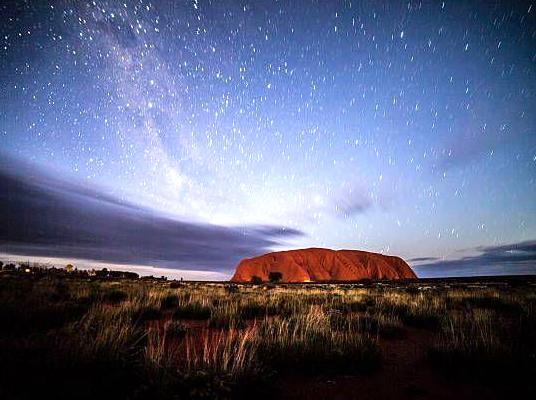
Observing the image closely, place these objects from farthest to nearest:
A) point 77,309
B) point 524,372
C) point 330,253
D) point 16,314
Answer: point 330,253 < point 77,309 < point 16,314 < point 524,372

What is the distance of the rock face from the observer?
131 metres

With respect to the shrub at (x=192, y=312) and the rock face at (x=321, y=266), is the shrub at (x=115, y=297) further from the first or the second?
the rock face at (x=321, y=266)

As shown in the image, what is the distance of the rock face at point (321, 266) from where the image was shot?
430 feet

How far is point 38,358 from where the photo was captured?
333cm

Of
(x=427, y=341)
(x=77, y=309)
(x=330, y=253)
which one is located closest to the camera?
(x=427, y=341)

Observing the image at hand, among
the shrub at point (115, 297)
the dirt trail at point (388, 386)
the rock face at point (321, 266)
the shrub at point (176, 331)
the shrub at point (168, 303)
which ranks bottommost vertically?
the dirt trail at point (388, 386)

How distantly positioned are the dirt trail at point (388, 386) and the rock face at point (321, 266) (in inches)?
4856

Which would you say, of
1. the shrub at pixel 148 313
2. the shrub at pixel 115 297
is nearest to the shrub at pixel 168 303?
the shrub at pixel 115 297

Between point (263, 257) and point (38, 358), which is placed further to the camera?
point (263, 257)

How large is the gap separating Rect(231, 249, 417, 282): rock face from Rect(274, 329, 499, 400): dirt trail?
12335 centimetres

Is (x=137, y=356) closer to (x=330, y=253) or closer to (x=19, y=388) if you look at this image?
(x=19, y=388)

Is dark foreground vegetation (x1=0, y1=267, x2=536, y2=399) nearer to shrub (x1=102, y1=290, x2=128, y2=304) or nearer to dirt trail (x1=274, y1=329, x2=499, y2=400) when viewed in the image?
dirt trail (x1=274, y1=329, x2=499, y2=400)

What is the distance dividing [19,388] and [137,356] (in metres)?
1.77

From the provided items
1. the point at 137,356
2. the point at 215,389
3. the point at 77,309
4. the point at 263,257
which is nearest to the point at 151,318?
the point at 77,309
